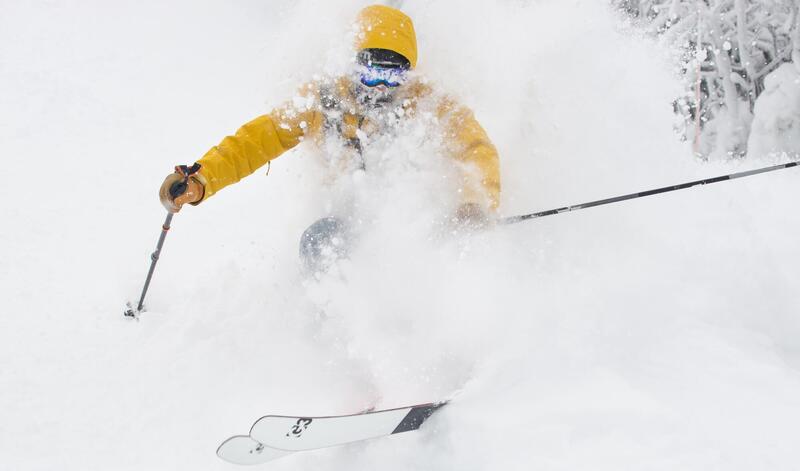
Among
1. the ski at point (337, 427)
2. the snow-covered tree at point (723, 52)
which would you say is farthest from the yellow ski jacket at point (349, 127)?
the snow-covered tree at point (723, 52)

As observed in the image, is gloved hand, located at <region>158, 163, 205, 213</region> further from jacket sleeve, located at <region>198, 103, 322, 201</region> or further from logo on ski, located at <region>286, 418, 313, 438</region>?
logo on ski, located at <region>286, 418, 313, 438</region>

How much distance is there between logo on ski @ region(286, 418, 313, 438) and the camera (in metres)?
2.08

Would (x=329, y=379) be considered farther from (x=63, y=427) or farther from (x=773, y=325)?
(x=773, y=325)

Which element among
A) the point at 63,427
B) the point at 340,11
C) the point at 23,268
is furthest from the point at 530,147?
the point at 23,268

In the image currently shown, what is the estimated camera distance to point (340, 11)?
4172mm

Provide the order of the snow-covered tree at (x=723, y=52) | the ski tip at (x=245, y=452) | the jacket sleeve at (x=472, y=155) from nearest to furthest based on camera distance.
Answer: the ski tip at (x=245, y=452), the jacket sleeve at (x=472, y=155), the snow-covered tree at (x=723, y=52)

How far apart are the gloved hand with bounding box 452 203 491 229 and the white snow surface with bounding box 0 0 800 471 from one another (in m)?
0.09

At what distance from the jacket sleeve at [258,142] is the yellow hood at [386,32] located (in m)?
0.54

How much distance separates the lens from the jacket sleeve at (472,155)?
10.0ft

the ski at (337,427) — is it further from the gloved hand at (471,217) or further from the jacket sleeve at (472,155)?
the jacket sleeve at (472,155)

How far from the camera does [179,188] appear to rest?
2.92 metres

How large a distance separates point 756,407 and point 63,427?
3.20 meters

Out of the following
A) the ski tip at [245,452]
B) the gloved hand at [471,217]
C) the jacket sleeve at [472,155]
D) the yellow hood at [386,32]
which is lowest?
the ski tip at [245,452]

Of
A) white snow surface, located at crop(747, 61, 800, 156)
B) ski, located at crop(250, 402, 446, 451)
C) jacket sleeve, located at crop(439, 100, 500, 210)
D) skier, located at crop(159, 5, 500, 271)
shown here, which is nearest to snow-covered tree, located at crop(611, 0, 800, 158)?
white snow surface, located at crop(747, 61, 800, 156)
